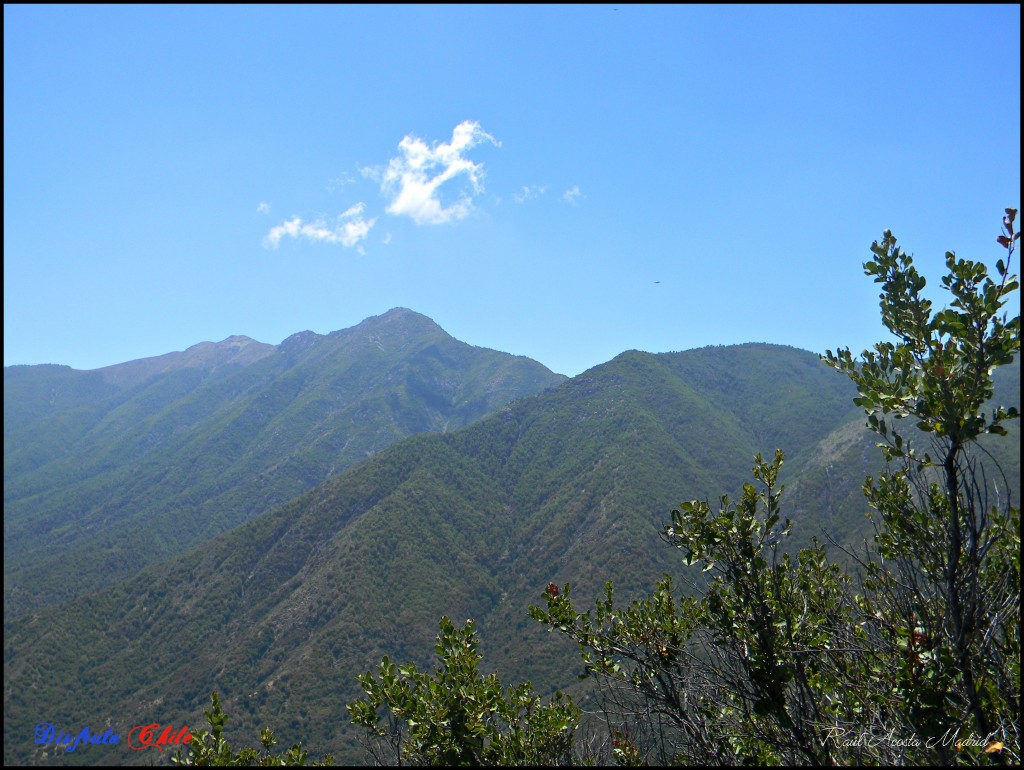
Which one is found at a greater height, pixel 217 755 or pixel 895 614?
pixel 895 614

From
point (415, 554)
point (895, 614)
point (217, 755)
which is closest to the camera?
point (217, 755)

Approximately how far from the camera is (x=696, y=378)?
164250 millimetres

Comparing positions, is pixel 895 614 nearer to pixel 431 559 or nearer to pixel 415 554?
pixel 415 554

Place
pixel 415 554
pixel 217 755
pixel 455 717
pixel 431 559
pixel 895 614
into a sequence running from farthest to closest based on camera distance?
1. pixel 431 559
2. pixel 415 554
3. pixel 895 614
4. pixel 455 717
5. pixel 217 755

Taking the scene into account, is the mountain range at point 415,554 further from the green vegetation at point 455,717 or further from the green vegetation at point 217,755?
the green vegetation at point 217,755

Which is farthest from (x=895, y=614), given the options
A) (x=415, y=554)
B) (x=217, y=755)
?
(x=415, y=554)

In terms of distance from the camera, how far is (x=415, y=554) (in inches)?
4080

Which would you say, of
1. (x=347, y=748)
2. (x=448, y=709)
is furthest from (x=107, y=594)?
(x=448, y=709)

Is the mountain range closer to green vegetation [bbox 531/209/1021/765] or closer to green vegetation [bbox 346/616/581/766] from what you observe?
green vegetation [bbox 346/616/581/766]

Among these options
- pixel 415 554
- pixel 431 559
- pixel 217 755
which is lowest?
pixel 431 559

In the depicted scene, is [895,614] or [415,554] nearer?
[895,614]

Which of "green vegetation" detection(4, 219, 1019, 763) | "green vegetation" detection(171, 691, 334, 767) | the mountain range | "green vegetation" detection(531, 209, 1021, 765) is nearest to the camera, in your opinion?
"green vegetation" detection(531, 209, 1021, 765)

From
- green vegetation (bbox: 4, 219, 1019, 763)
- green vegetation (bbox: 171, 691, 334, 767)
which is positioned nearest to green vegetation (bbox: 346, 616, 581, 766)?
green vegetation (bbox: 171, 691, 334, 767)

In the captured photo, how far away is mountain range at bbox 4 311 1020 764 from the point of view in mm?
77250
